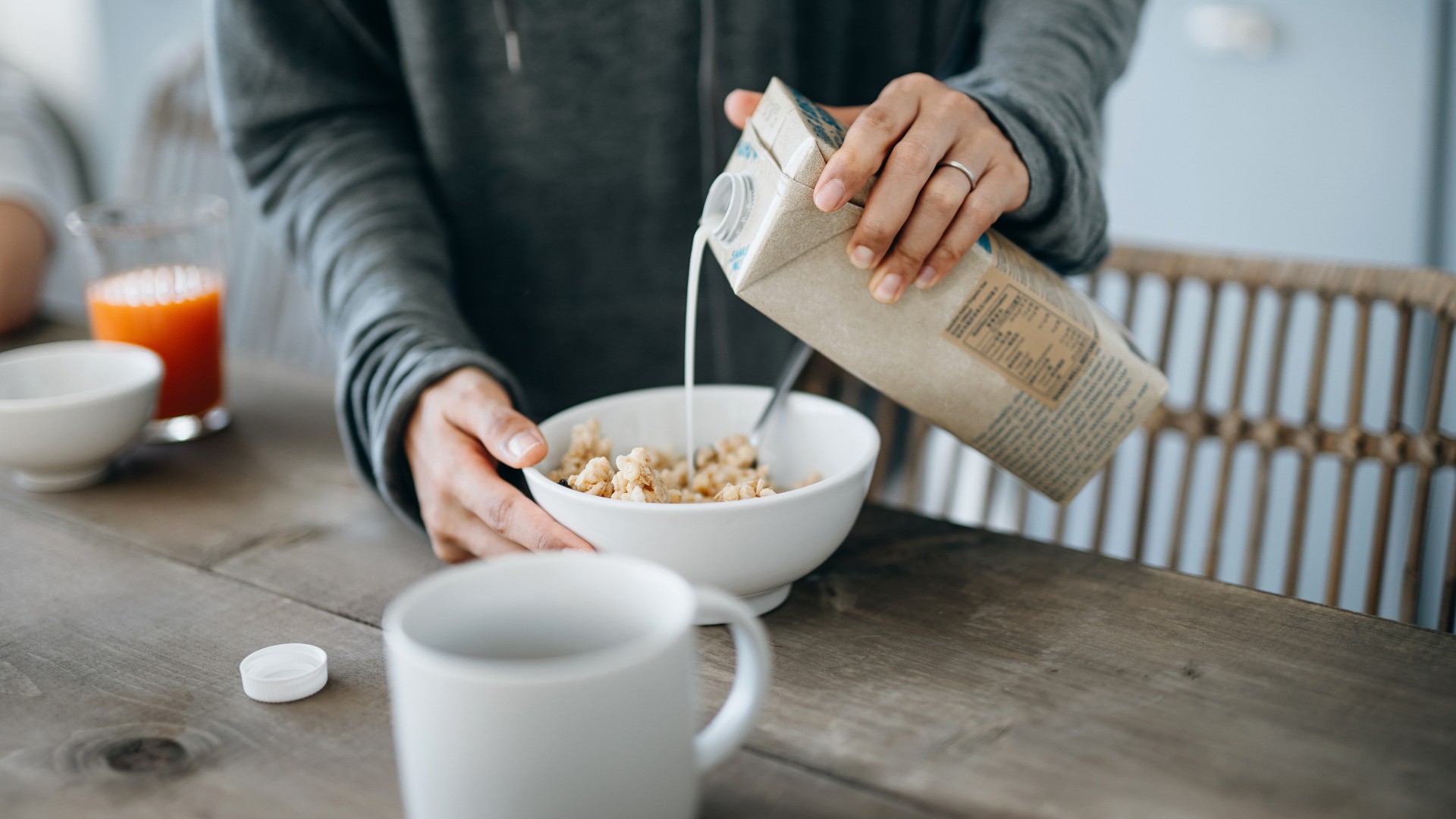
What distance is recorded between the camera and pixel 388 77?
3.80 feet

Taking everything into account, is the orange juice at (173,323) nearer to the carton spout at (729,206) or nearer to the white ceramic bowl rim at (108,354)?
the white ceramic bowl rim at (108,354)

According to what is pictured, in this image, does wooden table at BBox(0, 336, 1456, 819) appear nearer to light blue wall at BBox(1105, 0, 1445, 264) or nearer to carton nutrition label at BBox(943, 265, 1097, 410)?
carton nutrition label at BBox(943, 265, 1097, 410)

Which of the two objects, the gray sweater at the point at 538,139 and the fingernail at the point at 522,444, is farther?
the gray sweater at the point at 538,139

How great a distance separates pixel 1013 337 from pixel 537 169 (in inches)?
23.6

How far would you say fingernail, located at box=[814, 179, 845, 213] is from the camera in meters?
0.61

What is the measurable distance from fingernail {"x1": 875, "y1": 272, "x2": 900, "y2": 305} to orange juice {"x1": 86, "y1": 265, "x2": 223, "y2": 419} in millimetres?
742

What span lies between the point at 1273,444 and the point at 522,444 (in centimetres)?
72

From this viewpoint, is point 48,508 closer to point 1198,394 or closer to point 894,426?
point 894,426

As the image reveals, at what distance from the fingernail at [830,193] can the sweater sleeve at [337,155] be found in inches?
15.8

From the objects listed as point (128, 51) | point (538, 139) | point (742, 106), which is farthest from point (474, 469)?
point (128, 51)

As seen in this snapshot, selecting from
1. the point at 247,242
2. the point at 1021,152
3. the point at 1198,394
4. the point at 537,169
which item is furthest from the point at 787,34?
the point at 247,242

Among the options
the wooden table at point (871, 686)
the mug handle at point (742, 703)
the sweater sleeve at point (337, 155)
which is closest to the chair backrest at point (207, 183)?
the sweater sleeve at point (337, 155)

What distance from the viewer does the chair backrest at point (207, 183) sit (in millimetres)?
1652

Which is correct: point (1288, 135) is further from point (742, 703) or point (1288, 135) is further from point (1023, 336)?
point (742, 703)
